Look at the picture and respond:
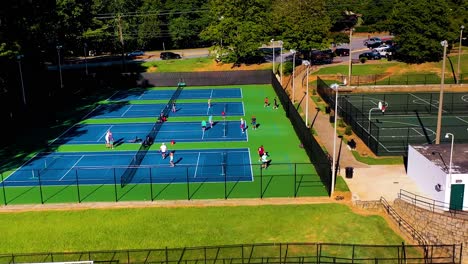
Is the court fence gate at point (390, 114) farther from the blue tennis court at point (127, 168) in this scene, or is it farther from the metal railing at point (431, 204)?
the blue tennis court at point (127, 168)

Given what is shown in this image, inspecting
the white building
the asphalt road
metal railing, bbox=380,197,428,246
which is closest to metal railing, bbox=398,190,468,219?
the white building

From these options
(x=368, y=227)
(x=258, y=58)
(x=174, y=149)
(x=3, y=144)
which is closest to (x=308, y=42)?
(x=258, y=58)

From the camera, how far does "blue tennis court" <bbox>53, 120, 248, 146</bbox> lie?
154 feet

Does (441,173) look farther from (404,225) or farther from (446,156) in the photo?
(404,225)

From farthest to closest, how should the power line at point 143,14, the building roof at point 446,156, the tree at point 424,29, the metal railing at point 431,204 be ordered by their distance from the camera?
1. the power line at point 143,14
2. the tree at point 424,29
3. the building roof at point 446,156
4. the metal railing at point 431,204

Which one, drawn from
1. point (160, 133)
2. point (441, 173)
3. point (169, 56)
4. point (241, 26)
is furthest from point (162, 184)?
Result: point (169, 56)

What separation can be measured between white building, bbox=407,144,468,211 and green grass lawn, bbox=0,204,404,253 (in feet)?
13.4

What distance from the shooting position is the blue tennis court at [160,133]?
46.9 m

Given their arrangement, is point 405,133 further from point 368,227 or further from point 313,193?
point 368,227

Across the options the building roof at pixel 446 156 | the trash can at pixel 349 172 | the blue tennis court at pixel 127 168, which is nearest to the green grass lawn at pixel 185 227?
the blue tennis court at pixel 127 168

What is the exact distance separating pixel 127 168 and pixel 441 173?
21.8 meters

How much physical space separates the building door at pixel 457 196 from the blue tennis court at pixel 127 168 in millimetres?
13331

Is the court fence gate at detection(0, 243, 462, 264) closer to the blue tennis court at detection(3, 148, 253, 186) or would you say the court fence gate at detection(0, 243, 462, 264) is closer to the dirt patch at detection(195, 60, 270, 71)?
the blue tennis court at detection(3, 148, 253, 186)

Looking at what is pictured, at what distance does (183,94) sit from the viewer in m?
70.2
